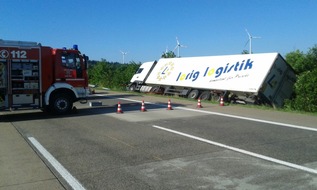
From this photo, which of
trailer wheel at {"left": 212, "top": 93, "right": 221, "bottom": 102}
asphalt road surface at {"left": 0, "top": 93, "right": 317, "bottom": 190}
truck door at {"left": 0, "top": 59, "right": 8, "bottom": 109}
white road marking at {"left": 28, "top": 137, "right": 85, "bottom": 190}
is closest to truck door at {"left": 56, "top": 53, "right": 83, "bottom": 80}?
truck door at {"left": 0, "top": 59, "right": 8, "bottom": 109}

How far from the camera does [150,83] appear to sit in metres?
31.1

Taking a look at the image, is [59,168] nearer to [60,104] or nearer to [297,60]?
[60,104]

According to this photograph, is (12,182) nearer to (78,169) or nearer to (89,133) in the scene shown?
(78,169)

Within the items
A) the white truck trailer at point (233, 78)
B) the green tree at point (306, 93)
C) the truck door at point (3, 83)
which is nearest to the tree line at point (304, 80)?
the green tree at point (306, 93)

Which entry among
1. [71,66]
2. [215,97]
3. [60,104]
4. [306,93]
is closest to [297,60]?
[306,93]

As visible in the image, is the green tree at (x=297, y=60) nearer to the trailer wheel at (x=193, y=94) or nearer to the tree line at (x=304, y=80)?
the tree line at (x=304, y=80)

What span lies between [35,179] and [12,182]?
1.19ft

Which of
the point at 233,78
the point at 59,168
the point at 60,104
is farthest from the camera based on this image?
the point at 233,78

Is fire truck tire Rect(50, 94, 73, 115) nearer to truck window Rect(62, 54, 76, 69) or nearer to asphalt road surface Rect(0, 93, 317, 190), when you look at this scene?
truck window Rect(62, 54, 76, 69)

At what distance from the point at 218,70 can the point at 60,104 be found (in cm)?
1194

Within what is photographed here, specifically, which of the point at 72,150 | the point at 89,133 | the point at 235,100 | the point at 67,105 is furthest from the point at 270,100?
the point at 72,150

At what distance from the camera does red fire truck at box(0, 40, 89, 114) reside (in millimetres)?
13602

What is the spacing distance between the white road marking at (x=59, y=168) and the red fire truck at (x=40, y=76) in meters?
5.47

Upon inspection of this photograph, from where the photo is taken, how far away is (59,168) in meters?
6.59
